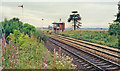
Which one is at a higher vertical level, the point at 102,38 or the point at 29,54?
the point at 29,54

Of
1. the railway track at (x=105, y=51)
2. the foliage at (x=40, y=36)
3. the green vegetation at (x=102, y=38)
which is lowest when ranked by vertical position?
the railway track at (x=105, y=51)

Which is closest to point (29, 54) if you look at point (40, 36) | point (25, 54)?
point (25, 54)

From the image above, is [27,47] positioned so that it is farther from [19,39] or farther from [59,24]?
[59,24]

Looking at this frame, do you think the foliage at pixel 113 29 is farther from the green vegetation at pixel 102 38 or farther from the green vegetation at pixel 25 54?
the green vegetation at pixel 25 54

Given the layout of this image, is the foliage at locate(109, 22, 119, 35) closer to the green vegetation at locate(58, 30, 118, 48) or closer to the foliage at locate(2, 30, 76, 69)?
the green vegetation at locate(58, 30, 118, 48)

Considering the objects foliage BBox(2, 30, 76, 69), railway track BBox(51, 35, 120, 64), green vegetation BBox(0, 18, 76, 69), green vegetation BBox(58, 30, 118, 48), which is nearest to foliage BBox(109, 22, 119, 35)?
green vegetation BBox(58, 30, 118, 48)

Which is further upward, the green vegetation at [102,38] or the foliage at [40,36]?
the foliage at [40,36]

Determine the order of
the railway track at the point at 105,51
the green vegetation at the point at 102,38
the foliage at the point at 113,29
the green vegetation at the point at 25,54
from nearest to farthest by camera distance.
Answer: the green vegetation at the point at 25,54 < the railway track at the point at 105,51 < the green vegetation at the point at 102,38 < the foliage at the point at 113,29

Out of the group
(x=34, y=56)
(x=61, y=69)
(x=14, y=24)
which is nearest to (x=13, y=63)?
(x=61, y=69)

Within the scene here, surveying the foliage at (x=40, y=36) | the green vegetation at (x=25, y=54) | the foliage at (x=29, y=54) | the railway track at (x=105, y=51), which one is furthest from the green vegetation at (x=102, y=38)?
the foliage at (x=29, y=54)

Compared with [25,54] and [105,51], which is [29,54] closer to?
[25,54]

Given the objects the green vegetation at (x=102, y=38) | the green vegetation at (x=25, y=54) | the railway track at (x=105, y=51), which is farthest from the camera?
the green vegetation at (x=102, y=38)

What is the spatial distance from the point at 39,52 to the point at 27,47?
1468mm

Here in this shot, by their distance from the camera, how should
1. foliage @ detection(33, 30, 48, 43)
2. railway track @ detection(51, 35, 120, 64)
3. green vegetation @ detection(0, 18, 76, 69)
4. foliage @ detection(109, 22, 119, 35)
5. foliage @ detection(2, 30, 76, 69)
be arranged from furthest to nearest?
foliage @ detection(109, 22, 119, 35) < foliage @ detection(33, 30, 48, 43) < railway track @ detection(51, 35, 120, 64) < foliage @ detection(2, 30, 76, 69) < green vegetation @ detection(0, 18, 76, 69)
